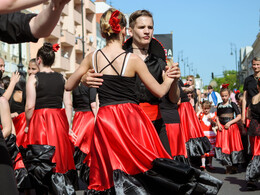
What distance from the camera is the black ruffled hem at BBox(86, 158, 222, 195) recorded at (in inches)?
175

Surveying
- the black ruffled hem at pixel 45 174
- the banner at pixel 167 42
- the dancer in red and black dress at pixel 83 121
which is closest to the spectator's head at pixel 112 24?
the black ruffled hem at pixel 45 174

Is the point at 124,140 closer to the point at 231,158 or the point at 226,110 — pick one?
the point at 231,158

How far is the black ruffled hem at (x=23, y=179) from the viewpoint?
7.50m

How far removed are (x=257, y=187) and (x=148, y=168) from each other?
538 centimetres

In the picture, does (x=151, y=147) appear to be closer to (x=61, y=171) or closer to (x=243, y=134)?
(x=61, y=171)

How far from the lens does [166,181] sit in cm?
446

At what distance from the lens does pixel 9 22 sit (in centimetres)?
268

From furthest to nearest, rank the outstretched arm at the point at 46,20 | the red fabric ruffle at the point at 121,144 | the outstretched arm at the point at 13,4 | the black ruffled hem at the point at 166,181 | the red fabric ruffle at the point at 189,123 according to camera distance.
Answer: the red fabric ruffle at the point at 189,123, the red fabric ruffle at the point at 121,144, the black ruffled hem at the point at 166,181, the outstretched arm at the point at 46,20, the outstretched arm at the point at 13,4

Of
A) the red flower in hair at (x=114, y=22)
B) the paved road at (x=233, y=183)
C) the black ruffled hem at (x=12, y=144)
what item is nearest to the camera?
the red flower in hair at (x=114, y=22)

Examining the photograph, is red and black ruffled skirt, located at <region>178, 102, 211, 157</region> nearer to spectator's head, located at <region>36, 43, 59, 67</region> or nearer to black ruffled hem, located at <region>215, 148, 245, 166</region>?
black ruffled hem, located at <region>215, 148, 245, 166</region>

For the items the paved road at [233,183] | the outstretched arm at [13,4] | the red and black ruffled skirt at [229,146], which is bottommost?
the paved road at [233,183]

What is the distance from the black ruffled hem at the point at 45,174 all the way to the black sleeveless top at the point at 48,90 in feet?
1.99

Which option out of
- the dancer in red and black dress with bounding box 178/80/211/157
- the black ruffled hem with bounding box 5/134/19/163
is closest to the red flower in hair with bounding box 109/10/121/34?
the black ruffled hem with bounding box 5/134/19/163

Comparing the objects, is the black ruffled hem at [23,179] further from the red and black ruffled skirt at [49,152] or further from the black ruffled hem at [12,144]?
the black ruffled hem at [12,144]
